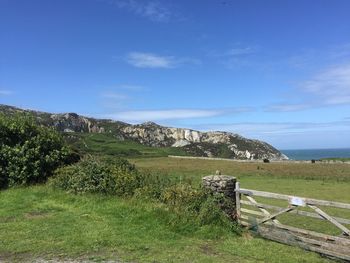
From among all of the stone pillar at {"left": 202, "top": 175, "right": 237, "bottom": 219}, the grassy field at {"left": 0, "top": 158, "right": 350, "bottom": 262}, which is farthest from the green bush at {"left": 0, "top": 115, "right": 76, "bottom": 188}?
the stone pillar at {"left": 202, "top": 175, "right": 237, "bottom": 219}

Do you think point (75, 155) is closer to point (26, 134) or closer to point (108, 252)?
point (26, 134)

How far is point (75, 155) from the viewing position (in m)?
27.5

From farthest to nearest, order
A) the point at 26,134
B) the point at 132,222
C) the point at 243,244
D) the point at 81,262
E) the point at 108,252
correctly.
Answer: the point at 26,134
the point at 132,222
the point at 243,244
the point at 108,252
the point at 81,262

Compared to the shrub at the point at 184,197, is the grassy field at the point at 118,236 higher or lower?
lower

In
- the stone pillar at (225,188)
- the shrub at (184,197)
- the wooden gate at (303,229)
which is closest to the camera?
the wooden gate at (303,229)

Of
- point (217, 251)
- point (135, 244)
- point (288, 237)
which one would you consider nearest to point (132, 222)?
point (135, 244)

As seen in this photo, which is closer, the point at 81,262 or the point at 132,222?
the point at 81,262

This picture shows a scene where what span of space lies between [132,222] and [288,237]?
17.3ft

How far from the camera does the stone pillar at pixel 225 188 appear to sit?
1664cm

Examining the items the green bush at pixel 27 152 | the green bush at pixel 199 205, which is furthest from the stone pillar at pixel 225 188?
the green bush at pixel 27 152

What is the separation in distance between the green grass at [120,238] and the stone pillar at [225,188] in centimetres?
137

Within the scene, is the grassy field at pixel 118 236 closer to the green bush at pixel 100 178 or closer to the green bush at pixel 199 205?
the green bush at pixel 199 205

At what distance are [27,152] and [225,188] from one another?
13.1 metres

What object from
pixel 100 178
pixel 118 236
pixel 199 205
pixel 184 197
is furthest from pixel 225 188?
pixel 100 178
